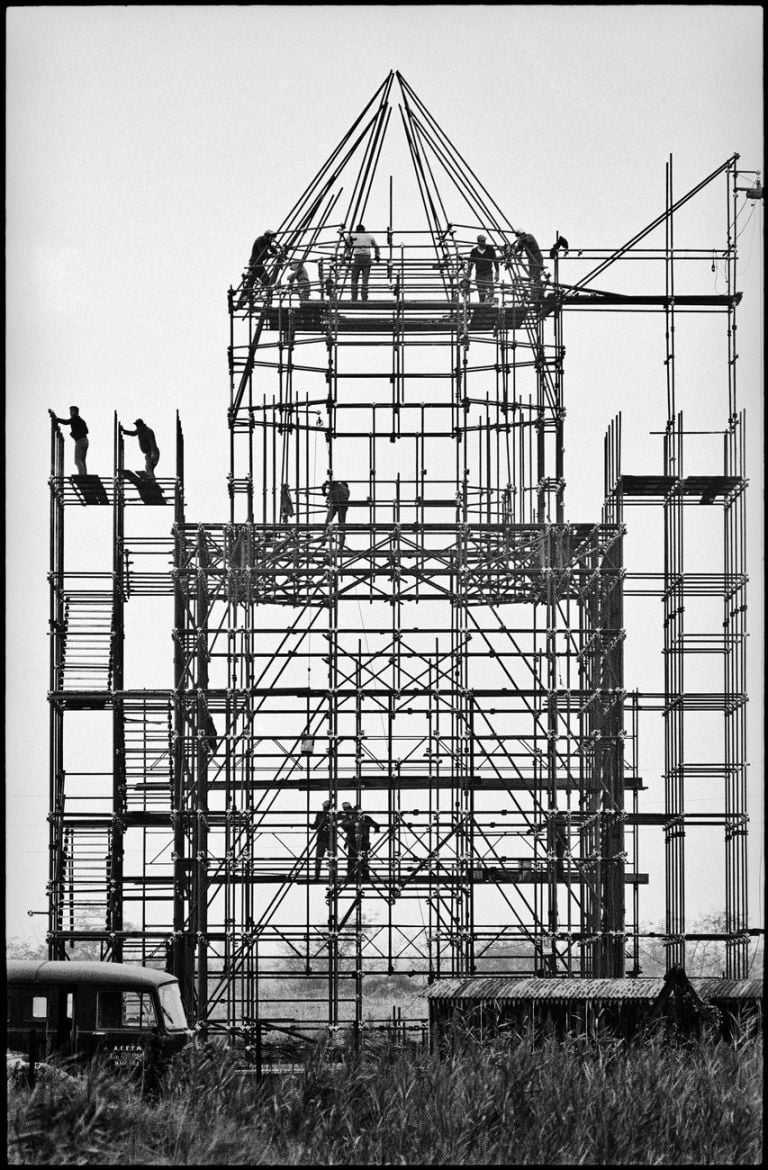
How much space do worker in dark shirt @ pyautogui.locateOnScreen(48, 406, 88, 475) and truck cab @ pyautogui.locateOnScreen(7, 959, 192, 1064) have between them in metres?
11.6

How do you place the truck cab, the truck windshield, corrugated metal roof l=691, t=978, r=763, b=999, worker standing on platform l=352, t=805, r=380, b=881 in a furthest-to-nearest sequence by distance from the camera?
worker standing on platform l=352, t=805, r=380, b=881 → the truck windshield → corrugated metal roof l=691, t=978, r=763, b=999 → the truck cab

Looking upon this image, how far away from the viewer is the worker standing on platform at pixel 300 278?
36.2 metres

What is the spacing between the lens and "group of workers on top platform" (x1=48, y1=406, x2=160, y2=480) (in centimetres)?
3825

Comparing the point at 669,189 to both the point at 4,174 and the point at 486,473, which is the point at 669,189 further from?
the point at 4,174

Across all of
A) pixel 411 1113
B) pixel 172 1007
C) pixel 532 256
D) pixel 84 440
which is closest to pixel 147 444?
pixel 84 440

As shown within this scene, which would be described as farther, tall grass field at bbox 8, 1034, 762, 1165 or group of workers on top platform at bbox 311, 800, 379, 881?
group of workers on top platform at bbox 311, 800, 379, 881

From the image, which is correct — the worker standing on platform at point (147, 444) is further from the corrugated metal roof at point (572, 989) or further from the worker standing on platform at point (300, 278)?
the corrugated metal roof at point (572, 989)

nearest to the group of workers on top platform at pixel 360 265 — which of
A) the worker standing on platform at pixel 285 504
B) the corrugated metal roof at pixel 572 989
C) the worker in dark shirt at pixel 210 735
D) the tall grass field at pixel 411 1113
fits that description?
the worker standing on platform at pixel 285 504

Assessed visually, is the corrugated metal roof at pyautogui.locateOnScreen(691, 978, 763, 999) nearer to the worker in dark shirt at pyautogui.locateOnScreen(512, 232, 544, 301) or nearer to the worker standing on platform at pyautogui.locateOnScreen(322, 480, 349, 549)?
the worker standing on platform at pyautogui.locateOnScreen(322, 480, 349, 549)

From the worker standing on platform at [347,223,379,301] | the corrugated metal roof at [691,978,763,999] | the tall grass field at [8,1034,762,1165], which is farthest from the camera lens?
the worker standing on platform at [347,223,379,301]

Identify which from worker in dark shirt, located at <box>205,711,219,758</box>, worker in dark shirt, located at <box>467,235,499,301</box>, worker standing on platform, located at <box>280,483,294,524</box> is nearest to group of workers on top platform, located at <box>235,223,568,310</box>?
worker in dark shirt, located at <box>467,235,499,301</box>

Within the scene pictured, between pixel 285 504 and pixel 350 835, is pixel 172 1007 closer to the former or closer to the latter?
pixel 350 835

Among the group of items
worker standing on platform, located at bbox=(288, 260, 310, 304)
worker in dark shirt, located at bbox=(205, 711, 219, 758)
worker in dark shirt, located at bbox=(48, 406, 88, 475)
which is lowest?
worker in dark shirt, located at bbox=(205, 711, 219, 758)

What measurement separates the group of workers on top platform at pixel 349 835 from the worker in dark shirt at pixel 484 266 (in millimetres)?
8754
